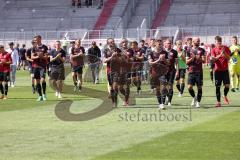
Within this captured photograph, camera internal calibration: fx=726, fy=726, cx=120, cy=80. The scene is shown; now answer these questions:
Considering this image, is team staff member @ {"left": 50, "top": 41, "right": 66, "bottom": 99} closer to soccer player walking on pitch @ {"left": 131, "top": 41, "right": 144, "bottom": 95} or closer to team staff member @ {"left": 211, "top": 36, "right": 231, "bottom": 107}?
soccer player walking on pitch @ {"left": 131, "top": 41, "right": 144, "bottom": 95}

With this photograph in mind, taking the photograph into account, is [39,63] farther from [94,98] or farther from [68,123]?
[68,123]

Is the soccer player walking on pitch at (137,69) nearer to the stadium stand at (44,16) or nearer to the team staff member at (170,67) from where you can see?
the team staff member at (170,67)

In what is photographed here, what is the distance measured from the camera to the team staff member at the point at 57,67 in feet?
92.9

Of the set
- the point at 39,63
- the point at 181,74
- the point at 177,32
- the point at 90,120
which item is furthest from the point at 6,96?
the point at 177,32

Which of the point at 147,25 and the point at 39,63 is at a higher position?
the point at 147,25

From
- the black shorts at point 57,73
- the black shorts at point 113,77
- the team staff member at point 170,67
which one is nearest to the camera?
the team staff member at point 170,67

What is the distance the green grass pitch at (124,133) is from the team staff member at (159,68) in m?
0.59

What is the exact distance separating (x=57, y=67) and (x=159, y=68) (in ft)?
23.2

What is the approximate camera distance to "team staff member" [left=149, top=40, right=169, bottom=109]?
2236 centimetres

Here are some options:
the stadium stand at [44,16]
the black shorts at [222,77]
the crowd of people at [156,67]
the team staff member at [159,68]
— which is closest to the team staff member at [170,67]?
the crowd of people at [156,67]

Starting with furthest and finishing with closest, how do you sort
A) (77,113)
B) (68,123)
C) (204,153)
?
(77,113) → (68,123) → (204,153)

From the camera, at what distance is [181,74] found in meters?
Result: 28.5

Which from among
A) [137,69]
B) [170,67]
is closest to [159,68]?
[170,67]

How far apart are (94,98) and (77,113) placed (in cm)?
626
